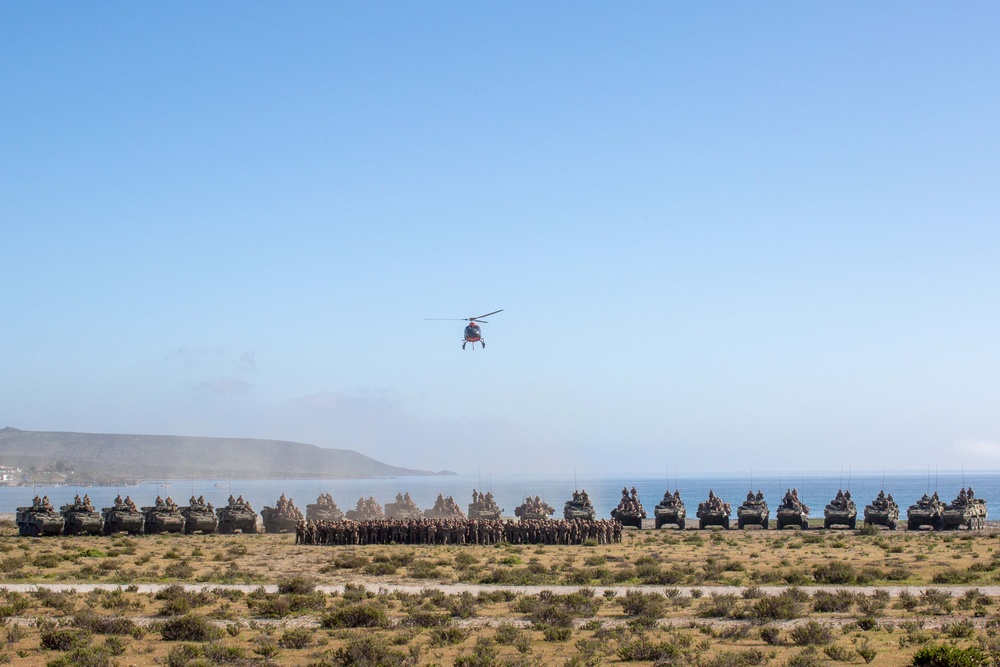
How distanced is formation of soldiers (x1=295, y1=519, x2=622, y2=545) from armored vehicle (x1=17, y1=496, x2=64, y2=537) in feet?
43.9

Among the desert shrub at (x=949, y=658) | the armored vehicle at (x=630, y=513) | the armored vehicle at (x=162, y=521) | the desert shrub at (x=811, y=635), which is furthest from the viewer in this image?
the armored vehicle at (x=630, y=513)

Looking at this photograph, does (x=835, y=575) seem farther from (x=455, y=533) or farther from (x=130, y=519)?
(x=130, y=519)

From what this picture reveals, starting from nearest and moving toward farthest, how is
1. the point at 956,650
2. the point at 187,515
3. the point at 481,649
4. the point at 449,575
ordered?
the point at 956,650 < the point at 481,649 < the point at 449,575 < the point at 187,515

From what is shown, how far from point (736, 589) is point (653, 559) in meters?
9.55

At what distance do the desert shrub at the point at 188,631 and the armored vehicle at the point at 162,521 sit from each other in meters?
34.7

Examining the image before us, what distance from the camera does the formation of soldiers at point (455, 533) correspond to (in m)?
46.6

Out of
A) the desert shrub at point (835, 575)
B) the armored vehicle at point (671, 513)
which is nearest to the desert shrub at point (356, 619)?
the desert shrub at point (835, 575)

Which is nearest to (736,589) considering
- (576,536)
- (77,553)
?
(576,536)

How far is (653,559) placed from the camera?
123 ft

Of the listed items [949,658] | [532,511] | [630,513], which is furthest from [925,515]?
[949,658]

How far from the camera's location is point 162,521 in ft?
178

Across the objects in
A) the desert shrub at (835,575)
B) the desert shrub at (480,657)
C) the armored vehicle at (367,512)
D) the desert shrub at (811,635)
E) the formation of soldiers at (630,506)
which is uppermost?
the formation of soldiers at (630,506)

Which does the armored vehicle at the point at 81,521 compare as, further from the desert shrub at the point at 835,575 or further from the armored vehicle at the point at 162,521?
the desert shrub at the point at 835,575

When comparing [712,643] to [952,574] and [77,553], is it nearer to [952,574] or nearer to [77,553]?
[952,574]
